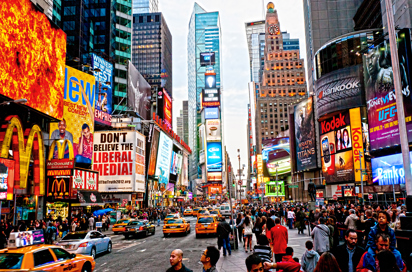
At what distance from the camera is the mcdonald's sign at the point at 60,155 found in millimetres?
36594

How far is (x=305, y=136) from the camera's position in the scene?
299ft

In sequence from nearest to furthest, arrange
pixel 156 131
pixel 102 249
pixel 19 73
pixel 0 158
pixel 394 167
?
pixel 102 249 < pixel 0 158 < pixel 19 73 < pixel 394 167 < pixel 156 131

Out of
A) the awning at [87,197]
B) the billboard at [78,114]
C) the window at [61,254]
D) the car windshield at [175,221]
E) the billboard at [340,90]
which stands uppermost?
the billboard at [340,90]

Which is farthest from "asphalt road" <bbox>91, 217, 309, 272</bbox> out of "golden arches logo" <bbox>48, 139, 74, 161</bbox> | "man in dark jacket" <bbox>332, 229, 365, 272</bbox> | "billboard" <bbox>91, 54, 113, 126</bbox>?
"billboard" <bbox>91, 54, 113, 126</bbox>

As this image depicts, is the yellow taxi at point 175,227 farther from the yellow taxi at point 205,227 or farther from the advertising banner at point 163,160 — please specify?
the advertising banner at point 163,160

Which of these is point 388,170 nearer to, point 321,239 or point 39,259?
point 321,239

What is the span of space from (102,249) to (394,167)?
44.9m

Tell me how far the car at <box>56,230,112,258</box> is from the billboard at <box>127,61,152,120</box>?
60.4 m

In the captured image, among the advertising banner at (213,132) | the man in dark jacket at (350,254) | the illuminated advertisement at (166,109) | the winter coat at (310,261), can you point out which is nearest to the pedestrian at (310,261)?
the winter coat at (310,261)

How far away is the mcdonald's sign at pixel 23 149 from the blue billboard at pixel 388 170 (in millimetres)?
43549

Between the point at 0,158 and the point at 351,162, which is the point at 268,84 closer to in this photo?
the point at 351,162

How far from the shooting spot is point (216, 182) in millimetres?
191375

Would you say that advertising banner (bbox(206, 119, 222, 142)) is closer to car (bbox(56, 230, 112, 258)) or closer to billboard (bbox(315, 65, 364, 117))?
billboard (bbox(315, 65, 364, 117))

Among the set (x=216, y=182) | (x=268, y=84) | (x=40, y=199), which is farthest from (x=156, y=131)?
(x=216, y=182)
